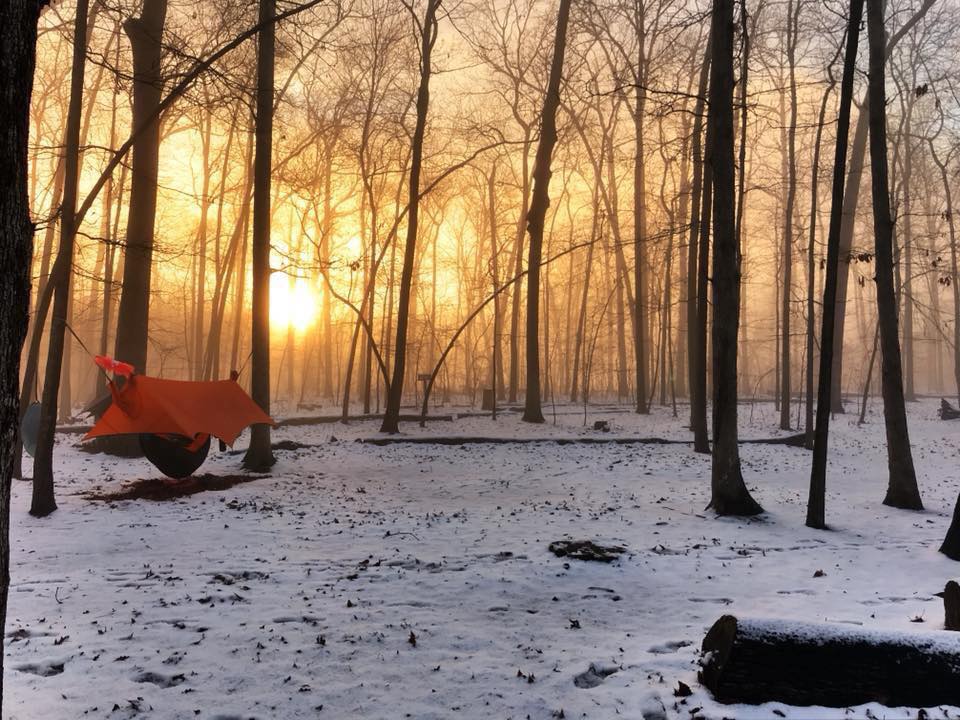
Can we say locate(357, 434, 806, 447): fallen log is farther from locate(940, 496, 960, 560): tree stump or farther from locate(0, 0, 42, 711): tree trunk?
locate(0, 0, 42, 711): tree trunk

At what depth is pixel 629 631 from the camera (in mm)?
3955

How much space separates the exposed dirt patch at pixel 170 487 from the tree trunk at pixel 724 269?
6656mm

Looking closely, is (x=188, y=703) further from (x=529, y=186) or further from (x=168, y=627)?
(x=529, y=186)

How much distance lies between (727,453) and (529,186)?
19088 millimetres

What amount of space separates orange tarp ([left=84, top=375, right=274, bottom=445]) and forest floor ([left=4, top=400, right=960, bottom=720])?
0.89 meters

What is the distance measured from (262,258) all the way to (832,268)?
812 centimetres

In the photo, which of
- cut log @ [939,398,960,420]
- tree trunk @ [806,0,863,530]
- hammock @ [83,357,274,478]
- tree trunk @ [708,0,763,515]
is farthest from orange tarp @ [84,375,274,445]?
cut log @ [939,398,960,420]

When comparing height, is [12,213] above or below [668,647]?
above

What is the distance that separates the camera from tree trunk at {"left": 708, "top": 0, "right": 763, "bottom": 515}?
6961 mm

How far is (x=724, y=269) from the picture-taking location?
7004mm

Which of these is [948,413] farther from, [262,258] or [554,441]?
[262,258]

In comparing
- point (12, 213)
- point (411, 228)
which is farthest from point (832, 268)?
point (411, 228)

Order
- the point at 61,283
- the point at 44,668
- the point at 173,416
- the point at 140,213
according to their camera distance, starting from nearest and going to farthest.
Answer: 1. the point at 44,668
2. the point at 61,283
3. the point at 173,416
4. the point at 140,213

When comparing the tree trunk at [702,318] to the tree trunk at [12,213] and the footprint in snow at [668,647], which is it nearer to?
the footprint in snow at [668,647]
